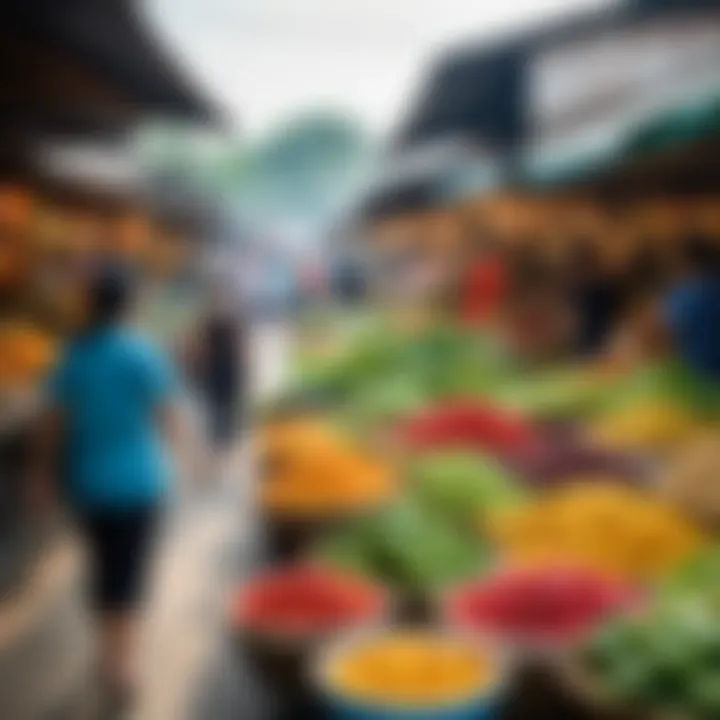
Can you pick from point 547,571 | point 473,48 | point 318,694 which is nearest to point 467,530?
point 547,571

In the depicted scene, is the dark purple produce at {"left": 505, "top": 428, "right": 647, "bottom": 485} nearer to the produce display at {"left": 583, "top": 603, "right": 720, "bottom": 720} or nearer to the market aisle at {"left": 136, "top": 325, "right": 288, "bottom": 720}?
the produce display at {"left": 583, "top": 603, "right": 720, "bottom": 720}

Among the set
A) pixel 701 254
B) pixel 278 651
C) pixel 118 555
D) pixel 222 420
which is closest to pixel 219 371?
pixel 222 420

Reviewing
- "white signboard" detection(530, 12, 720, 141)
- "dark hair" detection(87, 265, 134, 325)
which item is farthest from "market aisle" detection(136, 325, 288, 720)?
"white signboard" detection(530, 12, 720, 141)

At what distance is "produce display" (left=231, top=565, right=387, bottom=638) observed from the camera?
5.42ft

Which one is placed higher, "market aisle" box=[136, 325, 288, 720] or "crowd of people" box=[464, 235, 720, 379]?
"crowd of people" box=[464, 235, 720, 379]

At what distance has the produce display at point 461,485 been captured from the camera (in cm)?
186

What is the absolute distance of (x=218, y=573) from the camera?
166 centimetres

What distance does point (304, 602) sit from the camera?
1.72 meters

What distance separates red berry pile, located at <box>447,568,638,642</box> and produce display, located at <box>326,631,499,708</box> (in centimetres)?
6

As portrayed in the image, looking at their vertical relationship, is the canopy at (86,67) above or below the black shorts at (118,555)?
above

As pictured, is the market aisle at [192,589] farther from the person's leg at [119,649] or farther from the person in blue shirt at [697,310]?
the person in blue shirt at [697,310]

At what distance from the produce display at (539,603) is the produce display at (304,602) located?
13 cm

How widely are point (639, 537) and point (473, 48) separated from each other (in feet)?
2.63

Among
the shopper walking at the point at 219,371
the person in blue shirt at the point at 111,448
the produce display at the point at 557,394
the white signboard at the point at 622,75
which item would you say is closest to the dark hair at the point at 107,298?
the person in blue shirt at the point at 111,448
